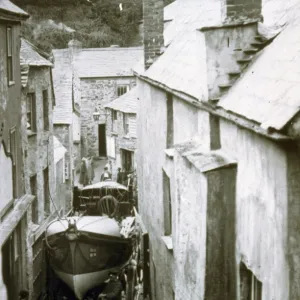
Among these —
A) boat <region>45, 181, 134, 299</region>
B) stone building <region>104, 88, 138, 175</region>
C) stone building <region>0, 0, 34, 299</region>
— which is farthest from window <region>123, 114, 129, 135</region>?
stone building <region>0, 0, 34, 299</region>

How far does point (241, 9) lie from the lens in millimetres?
9906

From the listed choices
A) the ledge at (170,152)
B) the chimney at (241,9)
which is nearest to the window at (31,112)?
the ledge at (170,152)

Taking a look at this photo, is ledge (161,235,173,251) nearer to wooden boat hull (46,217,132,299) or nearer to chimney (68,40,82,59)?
wooden boat hull (46,217,132,299)

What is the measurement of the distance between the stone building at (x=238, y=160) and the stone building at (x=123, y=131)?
2434 cm

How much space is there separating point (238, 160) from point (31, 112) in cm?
1459

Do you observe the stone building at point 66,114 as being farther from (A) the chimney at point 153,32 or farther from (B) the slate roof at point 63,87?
(A) the chimney at point 153,32

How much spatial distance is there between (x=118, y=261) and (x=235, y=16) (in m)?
13.5

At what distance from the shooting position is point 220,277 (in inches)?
359

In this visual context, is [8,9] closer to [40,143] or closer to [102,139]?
[40,143]

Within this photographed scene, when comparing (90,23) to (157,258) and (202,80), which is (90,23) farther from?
(202,80)

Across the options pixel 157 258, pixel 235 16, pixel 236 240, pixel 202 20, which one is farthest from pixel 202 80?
pixel 157 258

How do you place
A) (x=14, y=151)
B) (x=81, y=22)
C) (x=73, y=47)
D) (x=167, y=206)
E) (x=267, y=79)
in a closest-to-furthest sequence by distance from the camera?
(x=267, y=79)
(x=167, y=206)
(x=14, y=151)
(x=73, y=47)
(x=81, y=22)

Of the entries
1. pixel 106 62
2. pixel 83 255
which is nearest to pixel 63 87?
pixel 106 62

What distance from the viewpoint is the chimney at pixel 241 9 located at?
32.4ft
